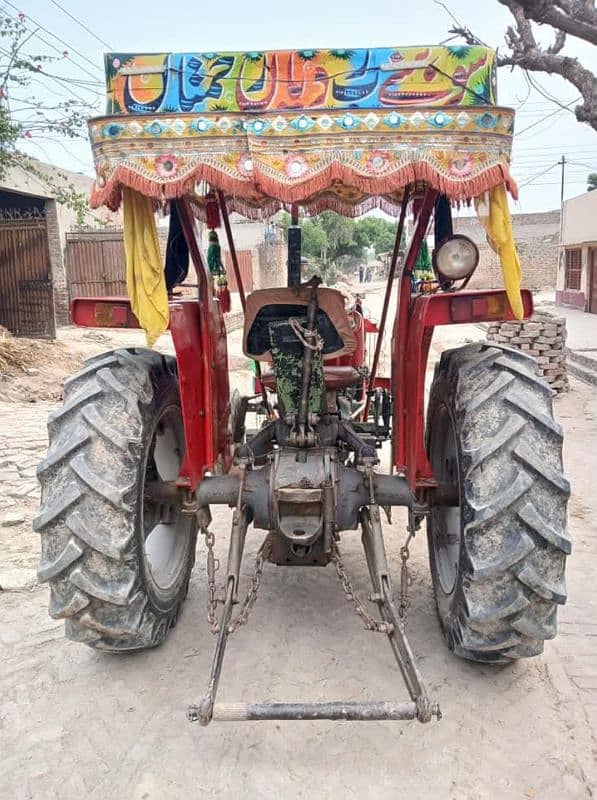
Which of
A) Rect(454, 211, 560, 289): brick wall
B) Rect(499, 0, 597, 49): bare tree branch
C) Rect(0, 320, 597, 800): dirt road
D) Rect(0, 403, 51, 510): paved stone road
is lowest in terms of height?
Rect(0, 320, 597, 800): dirt road

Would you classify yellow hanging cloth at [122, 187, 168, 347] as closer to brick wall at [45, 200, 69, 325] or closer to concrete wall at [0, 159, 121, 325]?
concrete wall at [0, 159, 121, 325]

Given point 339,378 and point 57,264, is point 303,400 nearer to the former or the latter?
point 339,378

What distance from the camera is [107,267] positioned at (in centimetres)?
1652

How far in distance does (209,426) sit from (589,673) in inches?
82.3

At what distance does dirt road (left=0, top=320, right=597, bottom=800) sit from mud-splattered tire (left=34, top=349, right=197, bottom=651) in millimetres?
288

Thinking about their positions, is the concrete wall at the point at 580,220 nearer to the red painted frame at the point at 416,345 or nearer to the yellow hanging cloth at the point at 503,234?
the red painted frame at the point at 416,345

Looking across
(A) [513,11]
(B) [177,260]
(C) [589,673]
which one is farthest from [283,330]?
(A) [513,11]

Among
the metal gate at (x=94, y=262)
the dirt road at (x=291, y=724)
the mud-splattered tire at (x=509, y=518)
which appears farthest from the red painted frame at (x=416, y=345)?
the metal gate at (x=94, y=262)

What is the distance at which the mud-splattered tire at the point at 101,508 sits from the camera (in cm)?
277

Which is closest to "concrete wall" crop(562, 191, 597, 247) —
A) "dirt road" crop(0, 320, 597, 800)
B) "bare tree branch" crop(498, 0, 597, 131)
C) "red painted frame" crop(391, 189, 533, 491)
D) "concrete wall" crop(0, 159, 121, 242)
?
"bare tree branch" crop(498, 0, 597, 131)

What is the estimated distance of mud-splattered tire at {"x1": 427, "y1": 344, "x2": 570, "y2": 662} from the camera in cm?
264

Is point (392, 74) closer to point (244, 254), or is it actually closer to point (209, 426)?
point (209, 426)

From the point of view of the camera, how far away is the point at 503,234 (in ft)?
8.35

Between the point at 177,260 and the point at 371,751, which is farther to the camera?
the point at 177,260
